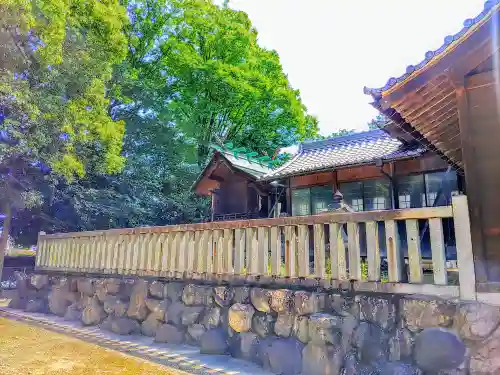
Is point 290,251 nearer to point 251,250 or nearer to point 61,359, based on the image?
point 251,250

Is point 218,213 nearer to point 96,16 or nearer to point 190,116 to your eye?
point 190,116

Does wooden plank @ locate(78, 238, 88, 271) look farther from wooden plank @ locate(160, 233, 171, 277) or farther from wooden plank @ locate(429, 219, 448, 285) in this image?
wooden plank @ locate(429, 219, 448, 285)

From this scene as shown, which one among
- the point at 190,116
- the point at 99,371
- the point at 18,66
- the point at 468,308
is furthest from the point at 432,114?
the point at 190,116

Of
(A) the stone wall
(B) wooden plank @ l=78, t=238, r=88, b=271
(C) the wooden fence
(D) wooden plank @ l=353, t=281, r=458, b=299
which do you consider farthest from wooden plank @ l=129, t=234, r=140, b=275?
(D) wooden plank @ l=353, t=281, r=458, b=299

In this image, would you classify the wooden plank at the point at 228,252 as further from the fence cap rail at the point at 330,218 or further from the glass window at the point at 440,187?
the glass window at the point at 440,187

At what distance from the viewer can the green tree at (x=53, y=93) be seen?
866 cm

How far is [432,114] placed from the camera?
4.37 metres

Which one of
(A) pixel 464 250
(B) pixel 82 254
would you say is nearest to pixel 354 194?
(A) pixel 464 250

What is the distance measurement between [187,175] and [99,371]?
47.0ft

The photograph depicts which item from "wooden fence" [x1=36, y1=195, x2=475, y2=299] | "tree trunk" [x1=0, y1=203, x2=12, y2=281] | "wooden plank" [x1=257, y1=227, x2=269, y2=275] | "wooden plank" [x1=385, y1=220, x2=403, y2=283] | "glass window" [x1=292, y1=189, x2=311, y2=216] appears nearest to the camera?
"wooden fence" [x1=36, y1=195, x2=475, y2=299]

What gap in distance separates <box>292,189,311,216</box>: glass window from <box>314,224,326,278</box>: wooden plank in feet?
26.0

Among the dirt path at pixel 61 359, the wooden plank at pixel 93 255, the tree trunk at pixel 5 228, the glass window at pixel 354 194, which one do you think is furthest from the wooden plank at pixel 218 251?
the tree trunk at pixel 5 228

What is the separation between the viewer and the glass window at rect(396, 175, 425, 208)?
9.81 meters

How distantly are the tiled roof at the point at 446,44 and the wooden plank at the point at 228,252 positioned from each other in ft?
9.63
